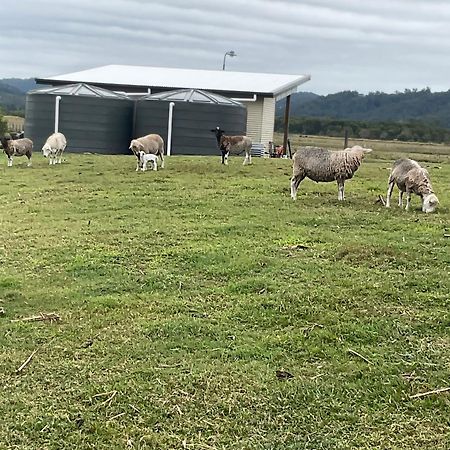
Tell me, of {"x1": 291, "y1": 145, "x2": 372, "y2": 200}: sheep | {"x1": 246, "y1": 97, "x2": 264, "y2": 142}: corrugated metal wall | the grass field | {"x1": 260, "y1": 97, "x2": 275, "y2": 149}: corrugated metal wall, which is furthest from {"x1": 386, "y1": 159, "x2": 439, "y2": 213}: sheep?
{"x1": 246, "y1": 97, "x2": 264, "y2": 142}: corrugated metal wall

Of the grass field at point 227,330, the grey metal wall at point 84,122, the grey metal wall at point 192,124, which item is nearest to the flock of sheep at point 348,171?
the grass field at point 227,330

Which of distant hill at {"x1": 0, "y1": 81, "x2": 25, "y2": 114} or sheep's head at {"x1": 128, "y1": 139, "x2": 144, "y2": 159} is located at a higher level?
distant hill at {"x1": 0, "y1": 81, "x2": 25, "y2": 114}

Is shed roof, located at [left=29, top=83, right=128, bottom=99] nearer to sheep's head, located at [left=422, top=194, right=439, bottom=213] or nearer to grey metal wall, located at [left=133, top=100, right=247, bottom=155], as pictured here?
grey metal wall, located at [left=133, top=100, right=247, bottom=155]

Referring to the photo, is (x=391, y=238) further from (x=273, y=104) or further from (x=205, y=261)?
(x=273, y=104)

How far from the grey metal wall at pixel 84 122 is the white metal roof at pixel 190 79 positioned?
6.01 m

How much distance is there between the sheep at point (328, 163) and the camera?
1229cm

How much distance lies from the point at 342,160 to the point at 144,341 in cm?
714

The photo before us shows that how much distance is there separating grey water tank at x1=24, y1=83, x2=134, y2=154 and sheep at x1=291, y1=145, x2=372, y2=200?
17243mm

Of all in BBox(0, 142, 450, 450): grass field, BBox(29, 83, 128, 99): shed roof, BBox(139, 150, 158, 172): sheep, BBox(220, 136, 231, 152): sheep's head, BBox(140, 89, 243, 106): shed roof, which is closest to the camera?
BBox(0, 142, 450, 450): grass field

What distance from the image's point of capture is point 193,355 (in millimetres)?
5676

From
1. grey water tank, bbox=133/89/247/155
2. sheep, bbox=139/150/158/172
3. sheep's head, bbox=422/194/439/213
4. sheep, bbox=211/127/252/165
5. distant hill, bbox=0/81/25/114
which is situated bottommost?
sheep's head, bbox=422/194/439/213

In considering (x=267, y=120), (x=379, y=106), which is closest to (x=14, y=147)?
(x=267, y=120)

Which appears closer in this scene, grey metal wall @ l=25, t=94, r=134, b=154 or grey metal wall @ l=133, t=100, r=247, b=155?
grey metal wall @ l=133, t=100, r=247, b=155

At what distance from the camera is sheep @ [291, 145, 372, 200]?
40.3ft
